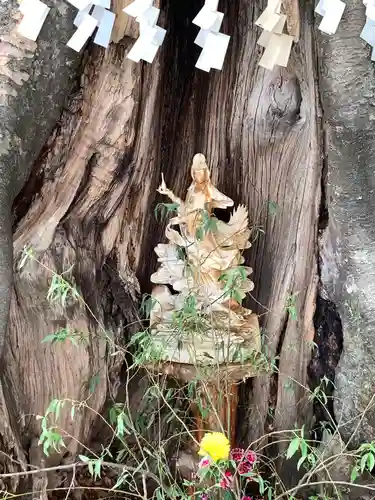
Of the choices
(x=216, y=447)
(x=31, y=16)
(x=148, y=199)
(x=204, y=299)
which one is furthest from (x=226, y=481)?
(x=31, y=16)

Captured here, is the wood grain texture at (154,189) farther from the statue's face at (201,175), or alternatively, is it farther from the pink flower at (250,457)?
the pink flower at (250,457)

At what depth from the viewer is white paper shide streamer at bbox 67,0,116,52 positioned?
104 cm

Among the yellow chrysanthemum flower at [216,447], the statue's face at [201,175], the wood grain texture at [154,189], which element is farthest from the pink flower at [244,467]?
the statue's face at [201,175]

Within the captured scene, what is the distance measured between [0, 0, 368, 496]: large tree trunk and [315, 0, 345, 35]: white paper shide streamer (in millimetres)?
239

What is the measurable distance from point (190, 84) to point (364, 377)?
777 millimetres

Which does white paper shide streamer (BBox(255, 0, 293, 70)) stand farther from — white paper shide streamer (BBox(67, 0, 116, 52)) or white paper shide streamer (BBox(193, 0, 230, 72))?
white paper shide streamer (BBox(67, 0, 116, 52))

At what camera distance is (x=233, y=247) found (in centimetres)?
127

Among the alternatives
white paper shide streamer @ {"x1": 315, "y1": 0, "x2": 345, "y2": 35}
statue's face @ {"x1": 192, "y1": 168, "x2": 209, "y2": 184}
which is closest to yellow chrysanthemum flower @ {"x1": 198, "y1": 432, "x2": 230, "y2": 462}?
statue's face @ {"x1": 192, "y1": 168, "x2": 209, "y2": 184}

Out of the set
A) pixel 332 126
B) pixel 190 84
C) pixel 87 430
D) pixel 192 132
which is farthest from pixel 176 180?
pixel 87 430

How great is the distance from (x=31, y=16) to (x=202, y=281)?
1.99ft

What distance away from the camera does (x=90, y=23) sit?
1045 mm

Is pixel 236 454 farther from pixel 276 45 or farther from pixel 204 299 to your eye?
pixel 276 45

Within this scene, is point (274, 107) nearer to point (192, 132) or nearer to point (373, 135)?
point (192, 132)

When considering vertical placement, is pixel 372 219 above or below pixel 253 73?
below
